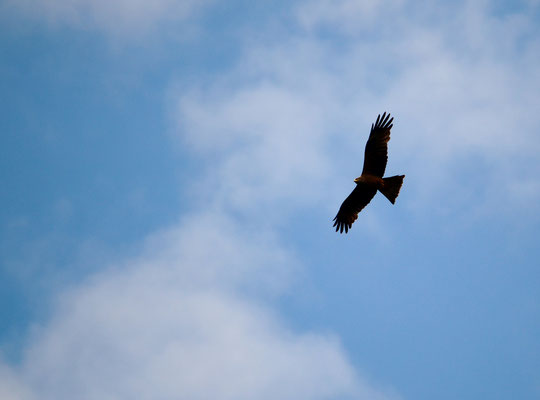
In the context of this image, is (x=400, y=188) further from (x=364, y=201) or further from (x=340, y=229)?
(x=340, y=229)

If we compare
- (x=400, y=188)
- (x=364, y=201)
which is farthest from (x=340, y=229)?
(x=400, y=188)

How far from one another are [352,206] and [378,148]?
110 inches

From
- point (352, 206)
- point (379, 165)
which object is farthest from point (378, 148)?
point (352, 206)

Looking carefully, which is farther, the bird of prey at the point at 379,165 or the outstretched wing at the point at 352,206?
the outstretched wing at the point at 352,206

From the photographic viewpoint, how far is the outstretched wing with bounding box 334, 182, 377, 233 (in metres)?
17.5

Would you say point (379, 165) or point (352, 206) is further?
point (352, 206)

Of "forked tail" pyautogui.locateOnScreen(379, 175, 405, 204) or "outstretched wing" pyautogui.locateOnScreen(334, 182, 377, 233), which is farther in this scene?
"outstretched wing" pyautogui.locateOnScreen(334, 182, 377, 233)

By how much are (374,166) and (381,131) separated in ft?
3.97

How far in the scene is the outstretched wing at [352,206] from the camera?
17484 mm

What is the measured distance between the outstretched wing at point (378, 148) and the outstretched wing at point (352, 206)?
2.87 feet

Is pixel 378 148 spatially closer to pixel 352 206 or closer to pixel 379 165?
pixel 379 165

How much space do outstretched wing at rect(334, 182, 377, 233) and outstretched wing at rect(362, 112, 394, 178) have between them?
87cm

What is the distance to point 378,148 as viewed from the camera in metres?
16.4

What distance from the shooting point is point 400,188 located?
16562mm
